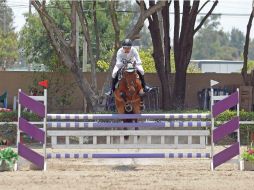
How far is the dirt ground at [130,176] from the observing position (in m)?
9.15

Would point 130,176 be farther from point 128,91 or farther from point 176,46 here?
point 176,46

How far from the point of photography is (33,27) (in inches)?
2064

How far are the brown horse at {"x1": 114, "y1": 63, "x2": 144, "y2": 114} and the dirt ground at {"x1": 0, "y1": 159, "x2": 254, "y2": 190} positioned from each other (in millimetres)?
1064

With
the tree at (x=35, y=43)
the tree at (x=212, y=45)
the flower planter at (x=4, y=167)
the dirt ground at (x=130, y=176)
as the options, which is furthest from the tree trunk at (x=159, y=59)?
the tree at (x=212, y=45)

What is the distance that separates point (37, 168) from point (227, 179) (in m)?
3.34

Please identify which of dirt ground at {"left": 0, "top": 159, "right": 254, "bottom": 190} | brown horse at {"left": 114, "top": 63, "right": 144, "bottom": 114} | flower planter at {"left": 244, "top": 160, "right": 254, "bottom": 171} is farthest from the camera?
brown horse at {"left": 114, "top": 63, "right": 144, "bottom": 114}

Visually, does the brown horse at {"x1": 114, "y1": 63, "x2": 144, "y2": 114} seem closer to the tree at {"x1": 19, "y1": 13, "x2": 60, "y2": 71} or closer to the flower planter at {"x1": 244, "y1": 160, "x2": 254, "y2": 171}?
the flower planter at {"x1": 244, "y1": 160, "x2": 254, "y2": 171}

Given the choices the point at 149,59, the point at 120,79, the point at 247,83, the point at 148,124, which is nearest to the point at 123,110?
the point at 120,79

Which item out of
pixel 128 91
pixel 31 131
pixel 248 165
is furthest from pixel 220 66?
pixel 31 131

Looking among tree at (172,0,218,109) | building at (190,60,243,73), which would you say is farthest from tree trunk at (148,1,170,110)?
building at (190,60,243,73)

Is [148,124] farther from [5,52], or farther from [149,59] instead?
[5,52]

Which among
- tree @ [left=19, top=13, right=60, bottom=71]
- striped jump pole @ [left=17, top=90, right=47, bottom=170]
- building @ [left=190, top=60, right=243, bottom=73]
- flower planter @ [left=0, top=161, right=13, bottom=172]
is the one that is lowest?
building @ [left=190, top=60, right=243, bottom=73]

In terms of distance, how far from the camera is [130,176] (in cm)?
1005

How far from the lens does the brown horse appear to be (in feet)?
40.1
